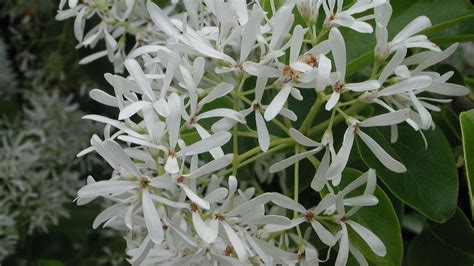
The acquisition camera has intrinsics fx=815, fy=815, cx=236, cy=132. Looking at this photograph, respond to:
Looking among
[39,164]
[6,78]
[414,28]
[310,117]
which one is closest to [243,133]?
[310,117]

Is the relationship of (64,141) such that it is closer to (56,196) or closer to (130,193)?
(56,196)

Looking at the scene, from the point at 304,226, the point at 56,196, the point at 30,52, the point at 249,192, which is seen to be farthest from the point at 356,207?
the point at 30,52

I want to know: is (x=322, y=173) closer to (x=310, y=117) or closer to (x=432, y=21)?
(x=310, y=117)

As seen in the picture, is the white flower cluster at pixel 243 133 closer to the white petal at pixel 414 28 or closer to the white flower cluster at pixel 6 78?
the white petal at pixel 414 28

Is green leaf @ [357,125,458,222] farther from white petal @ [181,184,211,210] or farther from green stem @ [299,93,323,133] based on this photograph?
white petal @ [181,184,211,210]

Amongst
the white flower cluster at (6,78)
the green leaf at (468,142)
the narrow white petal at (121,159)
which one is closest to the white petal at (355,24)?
the green leaf at (468,142)

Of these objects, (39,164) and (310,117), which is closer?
(310,117)

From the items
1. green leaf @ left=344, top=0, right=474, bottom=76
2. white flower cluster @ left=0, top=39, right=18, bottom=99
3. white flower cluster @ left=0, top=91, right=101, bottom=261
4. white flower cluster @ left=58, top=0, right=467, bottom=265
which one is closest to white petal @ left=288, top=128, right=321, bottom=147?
white flower cluster @ left=58, top=0, right=467, bottom=265
